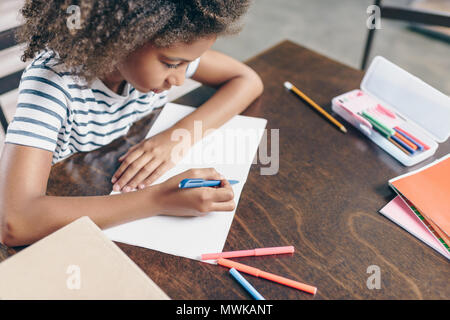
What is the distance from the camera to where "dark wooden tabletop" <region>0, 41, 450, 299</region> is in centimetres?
50

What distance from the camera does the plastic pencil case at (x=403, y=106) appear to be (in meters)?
0.67

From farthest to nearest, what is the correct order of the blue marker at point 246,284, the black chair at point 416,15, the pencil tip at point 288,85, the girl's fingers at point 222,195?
the black chair at point 416,15 → the pencil tip at point 288,85 → the girl's fingers at point 222,195 → the blue marker at point 246,284

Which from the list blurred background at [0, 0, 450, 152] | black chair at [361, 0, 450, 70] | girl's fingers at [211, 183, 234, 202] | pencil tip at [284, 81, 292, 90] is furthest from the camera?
blurred background at [0, 0, 450, 152]

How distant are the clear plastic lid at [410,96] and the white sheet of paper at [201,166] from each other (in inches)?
9.9

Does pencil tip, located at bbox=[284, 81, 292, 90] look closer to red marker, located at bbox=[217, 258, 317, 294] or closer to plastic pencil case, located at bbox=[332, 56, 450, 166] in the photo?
plastic pencil case, located at bbox=[332, 56, 450, 166]

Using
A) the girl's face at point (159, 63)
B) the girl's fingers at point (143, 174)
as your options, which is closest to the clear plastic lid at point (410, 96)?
the girl's face at point (159, 63)

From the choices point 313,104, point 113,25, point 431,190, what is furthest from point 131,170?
point 431,190

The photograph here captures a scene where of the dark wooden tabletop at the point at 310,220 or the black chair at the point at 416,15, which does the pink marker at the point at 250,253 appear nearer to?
the dark wooden tabletop at the point at 310,220

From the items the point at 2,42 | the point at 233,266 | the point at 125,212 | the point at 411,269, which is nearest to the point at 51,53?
the point at 2,42

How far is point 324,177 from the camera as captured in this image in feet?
2.13

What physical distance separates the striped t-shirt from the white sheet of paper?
8 cm

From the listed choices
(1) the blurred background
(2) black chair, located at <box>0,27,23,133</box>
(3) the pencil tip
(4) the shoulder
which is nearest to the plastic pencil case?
(3) the pencil tip

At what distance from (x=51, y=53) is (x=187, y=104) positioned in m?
0.29
